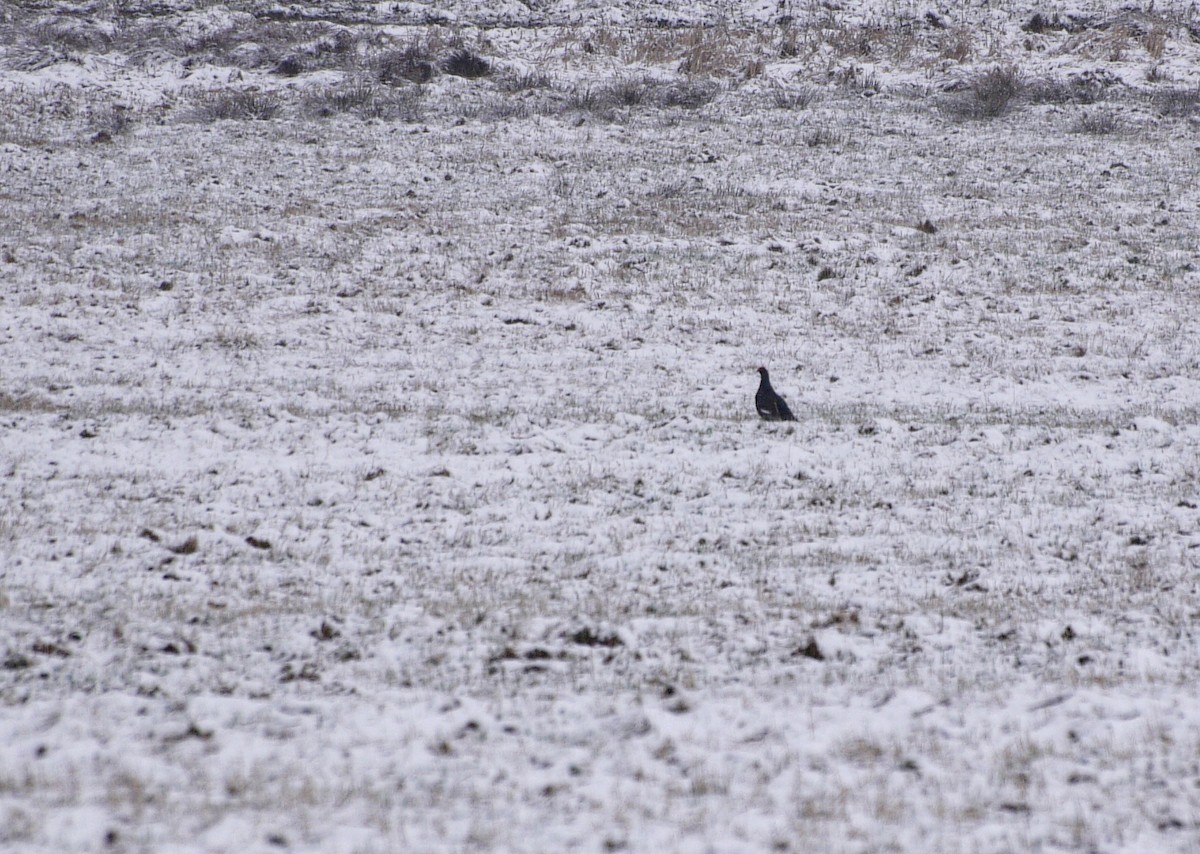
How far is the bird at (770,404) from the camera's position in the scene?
11758 millimetres

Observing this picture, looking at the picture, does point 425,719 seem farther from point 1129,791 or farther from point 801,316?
point 801,316

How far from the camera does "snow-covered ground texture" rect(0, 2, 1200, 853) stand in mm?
4676

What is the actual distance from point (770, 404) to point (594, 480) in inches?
116

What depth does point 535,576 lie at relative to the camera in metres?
7.52

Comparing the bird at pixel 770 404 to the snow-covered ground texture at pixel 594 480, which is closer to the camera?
the snow-covered ground texture at pixel 594 480

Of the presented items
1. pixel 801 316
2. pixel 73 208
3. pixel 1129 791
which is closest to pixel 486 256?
pixel 801 316

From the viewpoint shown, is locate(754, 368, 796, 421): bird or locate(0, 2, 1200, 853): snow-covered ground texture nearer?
locate(0, 2, 1200, 853): snow-covered ground texture

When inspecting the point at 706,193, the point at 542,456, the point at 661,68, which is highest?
the point at 661,68

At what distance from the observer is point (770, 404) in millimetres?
11805

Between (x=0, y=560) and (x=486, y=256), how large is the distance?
12830 millimetres

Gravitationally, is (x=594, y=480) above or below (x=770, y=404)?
below

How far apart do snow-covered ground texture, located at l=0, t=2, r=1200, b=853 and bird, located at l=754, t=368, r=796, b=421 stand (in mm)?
344

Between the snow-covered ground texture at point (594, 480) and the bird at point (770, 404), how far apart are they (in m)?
0.34

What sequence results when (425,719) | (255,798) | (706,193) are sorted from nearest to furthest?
1. (255,798)
2. (425,719)
3. (706,193)
